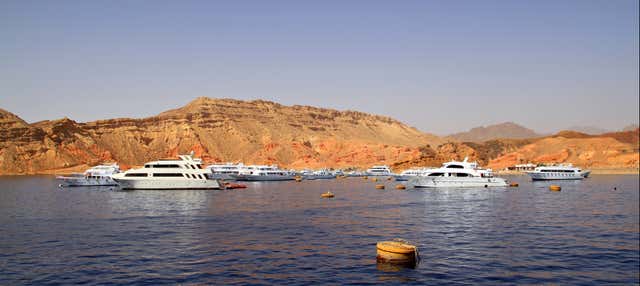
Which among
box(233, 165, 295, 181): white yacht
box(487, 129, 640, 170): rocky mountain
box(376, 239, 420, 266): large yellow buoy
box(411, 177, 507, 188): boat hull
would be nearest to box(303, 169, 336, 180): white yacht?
box(233, 165, 295, 181): white yacht

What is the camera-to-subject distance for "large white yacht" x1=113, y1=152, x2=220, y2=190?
84438 millimetres

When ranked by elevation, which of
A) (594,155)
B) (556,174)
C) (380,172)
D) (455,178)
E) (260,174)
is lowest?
(455,178)

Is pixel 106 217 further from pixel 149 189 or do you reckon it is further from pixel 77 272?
pixel 149 189

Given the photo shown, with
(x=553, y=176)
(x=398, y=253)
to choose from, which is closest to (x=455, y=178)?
(x=553, y=176)

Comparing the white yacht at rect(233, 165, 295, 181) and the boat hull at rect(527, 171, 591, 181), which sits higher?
the white yacht at rect(233, 165, 295, 181)

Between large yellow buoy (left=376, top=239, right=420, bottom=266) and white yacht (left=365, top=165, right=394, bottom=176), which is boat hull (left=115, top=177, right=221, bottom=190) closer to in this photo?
large yellow buoy (left=376, top=239, right=420, bottom=266)

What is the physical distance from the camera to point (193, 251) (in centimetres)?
2972

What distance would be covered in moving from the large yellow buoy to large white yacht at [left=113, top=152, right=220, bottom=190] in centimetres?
6477

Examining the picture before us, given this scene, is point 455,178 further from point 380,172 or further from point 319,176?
point 380,172

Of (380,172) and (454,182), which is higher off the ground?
(380,172)

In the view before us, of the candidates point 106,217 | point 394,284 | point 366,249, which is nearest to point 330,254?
point 366,249

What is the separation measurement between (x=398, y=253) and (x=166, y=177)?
218 ft

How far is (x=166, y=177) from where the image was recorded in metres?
84.8

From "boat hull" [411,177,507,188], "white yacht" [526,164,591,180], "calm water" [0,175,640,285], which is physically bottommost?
"calm water" [0,175,640,285]
